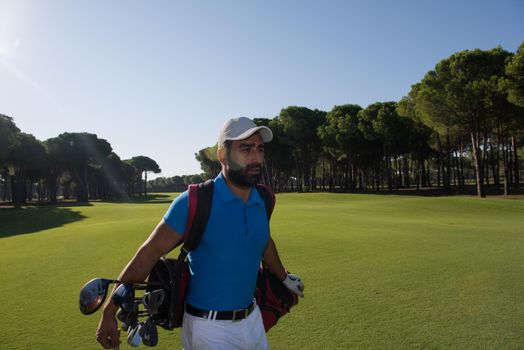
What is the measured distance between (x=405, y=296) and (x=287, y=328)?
7.49ft

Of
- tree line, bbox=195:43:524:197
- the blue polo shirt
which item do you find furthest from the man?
tree line, bbox=195:43:524:197

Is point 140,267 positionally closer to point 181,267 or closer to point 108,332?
point 181,267

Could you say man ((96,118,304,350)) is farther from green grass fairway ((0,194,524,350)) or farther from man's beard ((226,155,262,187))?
green grass fairway ((0,194,524,350))

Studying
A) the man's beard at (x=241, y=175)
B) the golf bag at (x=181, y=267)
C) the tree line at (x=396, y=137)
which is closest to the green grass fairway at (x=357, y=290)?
the golf bag at (x=181, y=267)

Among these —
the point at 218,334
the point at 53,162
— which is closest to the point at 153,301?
the point at 218,334

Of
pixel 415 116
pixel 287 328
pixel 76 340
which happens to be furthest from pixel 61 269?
pixel 415 116

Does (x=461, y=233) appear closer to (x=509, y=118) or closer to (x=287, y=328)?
(x=287, y=328)

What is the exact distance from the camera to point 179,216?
2.61 m

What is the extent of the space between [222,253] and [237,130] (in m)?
0.88

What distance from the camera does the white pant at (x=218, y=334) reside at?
2598 millimetres

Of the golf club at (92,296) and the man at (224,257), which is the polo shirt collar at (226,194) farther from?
the golf club at (92,296)

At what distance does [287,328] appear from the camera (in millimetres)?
5098

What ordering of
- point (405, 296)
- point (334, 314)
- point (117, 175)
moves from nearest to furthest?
point (334, 314) < point (405, 296) < point (117, 175)

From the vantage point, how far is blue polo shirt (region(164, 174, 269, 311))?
103 inches
